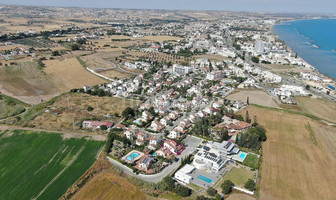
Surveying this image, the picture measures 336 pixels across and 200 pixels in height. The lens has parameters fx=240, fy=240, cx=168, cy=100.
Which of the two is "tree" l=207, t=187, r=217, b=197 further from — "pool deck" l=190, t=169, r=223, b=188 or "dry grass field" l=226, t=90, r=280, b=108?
"dry grass field" l=226, t=90, r=280, b=108

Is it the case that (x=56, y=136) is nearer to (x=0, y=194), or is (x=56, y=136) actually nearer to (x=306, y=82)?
(x=0, y=194)

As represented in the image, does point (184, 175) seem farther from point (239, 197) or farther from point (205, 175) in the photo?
point (239, 197)

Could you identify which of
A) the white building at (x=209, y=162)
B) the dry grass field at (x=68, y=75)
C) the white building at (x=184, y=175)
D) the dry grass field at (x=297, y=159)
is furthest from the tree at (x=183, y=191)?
the dry grass field at (x=68, y=75)

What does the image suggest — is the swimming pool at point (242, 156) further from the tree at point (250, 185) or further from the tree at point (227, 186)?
the tree at point (227, 186)

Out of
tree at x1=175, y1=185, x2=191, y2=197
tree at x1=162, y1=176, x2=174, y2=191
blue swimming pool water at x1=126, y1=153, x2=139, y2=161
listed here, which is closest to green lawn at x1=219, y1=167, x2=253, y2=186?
tree at x1=175, y1=185, x2=191, y2=197

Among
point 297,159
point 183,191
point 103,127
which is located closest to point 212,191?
point 183,191

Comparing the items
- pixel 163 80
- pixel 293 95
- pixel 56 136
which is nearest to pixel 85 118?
pixel 56 136
